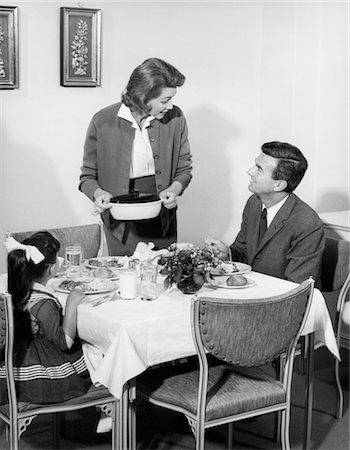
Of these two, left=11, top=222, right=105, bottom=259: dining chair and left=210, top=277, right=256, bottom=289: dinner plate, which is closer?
left=210, top=277, right=256, bottom=289: dinner plate

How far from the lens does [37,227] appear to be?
15.3ft

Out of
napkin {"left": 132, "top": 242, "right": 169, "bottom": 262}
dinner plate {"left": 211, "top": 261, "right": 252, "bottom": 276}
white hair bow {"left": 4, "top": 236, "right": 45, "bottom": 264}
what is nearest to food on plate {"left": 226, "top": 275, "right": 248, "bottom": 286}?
dinner plate {"left": 211, "top": 261, "right": 252, "bottom": 276}

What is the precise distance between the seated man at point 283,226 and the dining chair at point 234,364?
Result: 0.59m

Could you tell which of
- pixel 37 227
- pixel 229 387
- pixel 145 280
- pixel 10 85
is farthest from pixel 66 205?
pixel 229 387

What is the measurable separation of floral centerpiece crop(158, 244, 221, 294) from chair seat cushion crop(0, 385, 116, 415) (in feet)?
1.52

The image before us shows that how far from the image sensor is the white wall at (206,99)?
450cm

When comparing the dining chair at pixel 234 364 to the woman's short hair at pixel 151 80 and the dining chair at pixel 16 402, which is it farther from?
the woman's short hair at pixel 151 80

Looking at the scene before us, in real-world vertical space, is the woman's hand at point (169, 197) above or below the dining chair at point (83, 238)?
above

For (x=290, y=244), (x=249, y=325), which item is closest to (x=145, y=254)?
(x=290, y=244)

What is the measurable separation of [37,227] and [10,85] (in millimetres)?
817

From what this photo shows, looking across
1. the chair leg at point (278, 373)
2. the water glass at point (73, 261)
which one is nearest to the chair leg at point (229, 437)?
the chair leg at point (278, 373)

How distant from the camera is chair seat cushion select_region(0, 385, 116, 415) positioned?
2.83m

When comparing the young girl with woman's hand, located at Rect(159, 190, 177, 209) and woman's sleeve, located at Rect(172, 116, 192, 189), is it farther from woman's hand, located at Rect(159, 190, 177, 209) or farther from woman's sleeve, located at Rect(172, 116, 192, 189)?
woman's sleeve, located at Rect(172, 116, 192, 189)

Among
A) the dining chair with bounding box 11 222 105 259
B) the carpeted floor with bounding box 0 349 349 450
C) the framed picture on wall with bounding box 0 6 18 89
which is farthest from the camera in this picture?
the framed picture on wall with bounding box 0 6 18 89
